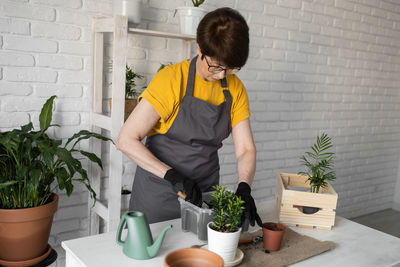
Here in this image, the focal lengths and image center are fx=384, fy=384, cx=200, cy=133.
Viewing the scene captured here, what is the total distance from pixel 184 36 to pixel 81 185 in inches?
43.8

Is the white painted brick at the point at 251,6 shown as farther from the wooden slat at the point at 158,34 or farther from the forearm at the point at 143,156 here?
the forearm at the point at 143,156

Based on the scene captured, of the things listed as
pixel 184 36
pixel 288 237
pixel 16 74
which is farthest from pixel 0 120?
pixel 288 237

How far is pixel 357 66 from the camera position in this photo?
385 cm

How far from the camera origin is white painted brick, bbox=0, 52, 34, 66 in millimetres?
2010

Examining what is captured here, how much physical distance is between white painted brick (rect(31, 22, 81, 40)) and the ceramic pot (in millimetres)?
1515

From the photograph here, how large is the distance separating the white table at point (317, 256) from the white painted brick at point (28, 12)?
4.33ft

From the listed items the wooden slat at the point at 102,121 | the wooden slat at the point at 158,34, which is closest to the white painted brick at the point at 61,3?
the wooden slat at the point at 158,34

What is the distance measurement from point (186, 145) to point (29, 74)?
38.2 inches

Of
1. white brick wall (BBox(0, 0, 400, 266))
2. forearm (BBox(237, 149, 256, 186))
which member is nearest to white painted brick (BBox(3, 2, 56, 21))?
white brick wall (BBox(0, 0, 400, 266))

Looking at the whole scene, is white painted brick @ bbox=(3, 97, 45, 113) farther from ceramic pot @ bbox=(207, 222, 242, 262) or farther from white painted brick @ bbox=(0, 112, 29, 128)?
ceramic pot @ bbox=(207, 222, 242, 262)

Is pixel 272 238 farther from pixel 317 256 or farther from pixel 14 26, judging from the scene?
pixel 14 26

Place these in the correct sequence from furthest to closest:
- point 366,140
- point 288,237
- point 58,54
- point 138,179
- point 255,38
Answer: point 366,140 → point 255,38 → point 58,54 → point 138,179 → point 288,237

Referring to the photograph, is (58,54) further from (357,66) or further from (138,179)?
(357,66)

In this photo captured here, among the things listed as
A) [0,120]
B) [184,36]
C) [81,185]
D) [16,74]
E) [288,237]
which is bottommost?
[81,185]
